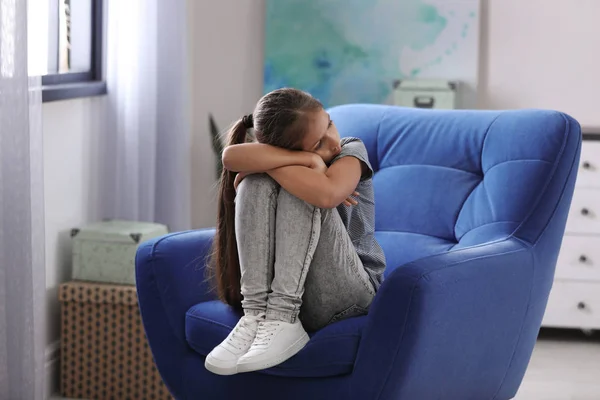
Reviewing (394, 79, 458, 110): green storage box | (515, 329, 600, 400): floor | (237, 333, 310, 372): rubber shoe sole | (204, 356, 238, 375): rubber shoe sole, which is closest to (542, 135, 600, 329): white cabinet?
(515, 329, 600, 400): floor

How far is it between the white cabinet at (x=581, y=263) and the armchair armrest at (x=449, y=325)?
145 cm

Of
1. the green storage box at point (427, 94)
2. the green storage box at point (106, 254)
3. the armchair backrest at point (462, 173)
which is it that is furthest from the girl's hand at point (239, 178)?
the green storage box at point (427, 94)

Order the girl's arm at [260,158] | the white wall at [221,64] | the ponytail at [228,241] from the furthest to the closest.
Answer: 1. the white wall at [221,64]
2. the ponytail at [228,241]
3. the girl's arm at [260,158]

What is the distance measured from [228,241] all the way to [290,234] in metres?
0.27

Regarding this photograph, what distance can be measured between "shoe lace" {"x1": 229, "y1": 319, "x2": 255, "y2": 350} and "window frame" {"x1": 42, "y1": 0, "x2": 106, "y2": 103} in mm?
1184

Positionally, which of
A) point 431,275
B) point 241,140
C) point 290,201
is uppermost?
point 241,140

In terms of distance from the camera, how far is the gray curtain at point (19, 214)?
7.97ft

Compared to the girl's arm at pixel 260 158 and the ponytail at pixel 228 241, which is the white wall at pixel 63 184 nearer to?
the ponytail at pixel 228 241

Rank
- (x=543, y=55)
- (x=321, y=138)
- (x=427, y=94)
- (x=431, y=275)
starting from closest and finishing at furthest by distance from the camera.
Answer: (x=431, y=275), (x=321, y=138), (x=427, y=94), (x=543, y=55)

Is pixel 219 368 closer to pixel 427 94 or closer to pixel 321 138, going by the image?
pixel 321 138

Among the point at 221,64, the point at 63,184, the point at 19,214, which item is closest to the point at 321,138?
the point at 19,214

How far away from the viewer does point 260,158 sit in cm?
204

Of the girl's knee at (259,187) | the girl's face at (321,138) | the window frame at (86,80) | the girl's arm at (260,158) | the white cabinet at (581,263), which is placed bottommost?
the white cabinet at (581,263)

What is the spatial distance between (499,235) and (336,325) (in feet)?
1.59
